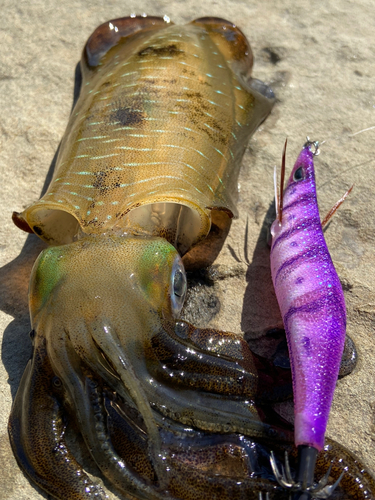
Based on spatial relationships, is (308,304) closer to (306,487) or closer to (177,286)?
(177,286)

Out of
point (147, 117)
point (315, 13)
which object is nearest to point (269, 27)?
point (315, 13)

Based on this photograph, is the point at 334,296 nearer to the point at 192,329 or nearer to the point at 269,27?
the point at 192,329

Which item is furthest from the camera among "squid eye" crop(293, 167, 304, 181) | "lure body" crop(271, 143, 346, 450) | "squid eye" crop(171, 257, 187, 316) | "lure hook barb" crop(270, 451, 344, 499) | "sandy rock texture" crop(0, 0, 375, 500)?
"squid eye" crop(293, 167, 304, 181)

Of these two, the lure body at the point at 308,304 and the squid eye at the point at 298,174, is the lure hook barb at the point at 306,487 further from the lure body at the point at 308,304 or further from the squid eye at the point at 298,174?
the squid eye at the point at 298,174

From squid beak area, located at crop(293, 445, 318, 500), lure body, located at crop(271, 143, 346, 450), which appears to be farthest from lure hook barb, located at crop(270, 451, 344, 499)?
lure body, located at crop(271, 143, 346, 450)

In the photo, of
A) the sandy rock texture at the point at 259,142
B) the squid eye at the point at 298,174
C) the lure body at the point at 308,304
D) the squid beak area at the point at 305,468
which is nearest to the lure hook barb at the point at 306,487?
the squid beak area at the point at 305,468

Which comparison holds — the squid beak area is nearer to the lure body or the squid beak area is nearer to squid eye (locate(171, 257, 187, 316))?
the lure body
